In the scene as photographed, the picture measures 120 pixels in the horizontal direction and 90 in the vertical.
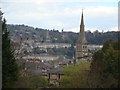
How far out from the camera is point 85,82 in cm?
3180

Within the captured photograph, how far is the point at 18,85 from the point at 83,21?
66.8 m

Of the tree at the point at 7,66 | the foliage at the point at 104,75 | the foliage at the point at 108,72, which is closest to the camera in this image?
the tree at the point at 7,66

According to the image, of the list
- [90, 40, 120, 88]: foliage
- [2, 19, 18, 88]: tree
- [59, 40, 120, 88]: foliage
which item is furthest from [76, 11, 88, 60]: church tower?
[2, 19, 18, 88]: tree

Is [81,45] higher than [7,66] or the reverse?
higher

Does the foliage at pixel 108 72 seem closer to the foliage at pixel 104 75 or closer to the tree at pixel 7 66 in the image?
the foliage at pixel 104 75

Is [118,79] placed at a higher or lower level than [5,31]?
lower

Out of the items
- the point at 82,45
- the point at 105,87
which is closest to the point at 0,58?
the point at 105,87

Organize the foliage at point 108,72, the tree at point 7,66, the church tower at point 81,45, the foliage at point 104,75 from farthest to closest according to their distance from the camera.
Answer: the church tower at point 81,45 → the foliage at point 104,75 → the foliage at point 108,72 → the tree at point 7,66

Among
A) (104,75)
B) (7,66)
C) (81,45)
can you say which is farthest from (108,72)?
(81,45)

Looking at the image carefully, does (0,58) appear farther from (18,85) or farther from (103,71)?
(103,71)

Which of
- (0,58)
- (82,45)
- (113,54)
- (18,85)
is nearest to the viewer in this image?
(0,58)

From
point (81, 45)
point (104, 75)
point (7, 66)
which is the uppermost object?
point (81, 45)

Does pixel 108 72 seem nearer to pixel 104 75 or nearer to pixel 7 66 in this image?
pixel 104 75

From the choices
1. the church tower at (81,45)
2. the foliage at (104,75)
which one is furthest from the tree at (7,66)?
the church tower at (81,45)
